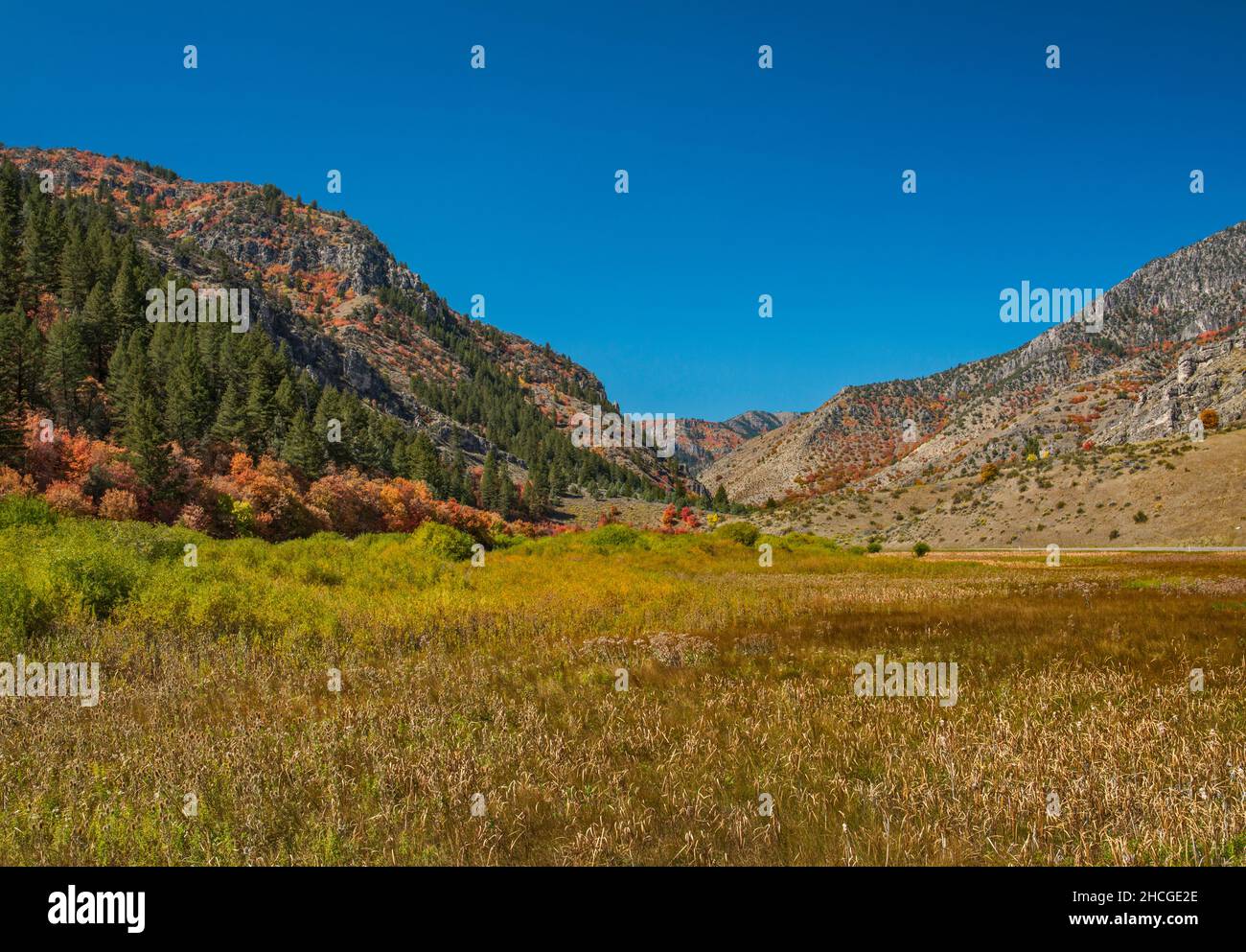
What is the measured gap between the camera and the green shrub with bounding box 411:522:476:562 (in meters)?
40.9

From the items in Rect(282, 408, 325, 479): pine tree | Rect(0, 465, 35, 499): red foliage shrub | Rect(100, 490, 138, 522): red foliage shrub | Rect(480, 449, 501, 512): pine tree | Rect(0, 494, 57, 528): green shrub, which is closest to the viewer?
Rect(0, 494, 57, 528): green shrub

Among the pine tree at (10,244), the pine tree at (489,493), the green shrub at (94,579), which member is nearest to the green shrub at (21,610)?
the green shrub at (94,579)

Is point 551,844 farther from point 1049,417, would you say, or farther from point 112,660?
point 1049,417

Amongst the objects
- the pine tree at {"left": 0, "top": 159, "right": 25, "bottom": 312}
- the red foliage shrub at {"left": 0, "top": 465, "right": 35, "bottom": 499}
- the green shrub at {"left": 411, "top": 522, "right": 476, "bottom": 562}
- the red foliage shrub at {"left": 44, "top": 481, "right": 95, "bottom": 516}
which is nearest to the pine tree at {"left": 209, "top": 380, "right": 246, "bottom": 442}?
the pine tree at {"left": 0, "top": 159, "right": 25, "bottom": 312}

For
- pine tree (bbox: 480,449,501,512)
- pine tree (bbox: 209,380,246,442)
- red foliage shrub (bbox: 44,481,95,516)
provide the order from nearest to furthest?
red foliage shrub (bbox: 44,481,95,516) → pine tree (bbox: 209,380,246,442) → pine tree (bbox: 480,449,501,512)

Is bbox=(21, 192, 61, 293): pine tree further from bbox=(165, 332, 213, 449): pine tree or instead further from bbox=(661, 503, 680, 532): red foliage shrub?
bbox=(661, 503, 680, 532): red foliage shrub

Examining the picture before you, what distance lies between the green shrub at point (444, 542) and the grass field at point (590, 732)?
18.7 meters

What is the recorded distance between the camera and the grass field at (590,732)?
609 cm

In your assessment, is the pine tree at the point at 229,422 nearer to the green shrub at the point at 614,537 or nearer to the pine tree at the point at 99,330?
the pine tree at the point at 99,330

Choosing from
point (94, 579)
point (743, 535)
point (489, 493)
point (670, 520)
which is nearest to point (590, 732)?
point (94, 579)

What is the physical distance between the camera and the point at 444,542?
42.4m

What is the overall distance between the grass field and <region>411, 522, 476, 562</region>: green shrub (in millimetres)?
18688
